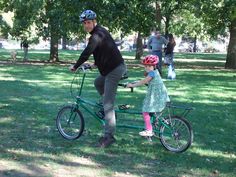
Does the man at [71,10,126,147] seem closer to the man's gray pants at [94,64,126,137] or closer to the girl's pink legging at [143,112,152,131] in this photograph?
the man's gray pants at [94,64,126,137]

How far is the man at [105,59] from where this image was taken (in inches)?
269

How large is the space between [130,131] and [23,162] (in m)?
2.64

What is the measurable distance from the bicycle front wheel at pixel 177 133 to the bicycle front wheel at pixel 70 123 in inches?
52.0

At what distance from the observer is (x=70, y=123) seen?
7684mm

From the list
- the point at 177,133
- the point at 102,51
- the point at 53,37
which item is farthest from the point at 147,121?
the point at 53,37

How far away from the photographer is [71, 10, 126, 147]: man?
684 centimetres

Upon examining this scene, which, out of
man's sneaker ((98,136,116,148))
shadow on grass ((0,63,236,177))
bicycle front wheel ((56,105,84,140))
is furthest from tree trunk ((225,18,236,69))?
man's sneaker ((98,136,116,148))

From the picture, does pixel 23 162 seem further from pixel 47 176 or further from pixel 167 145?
pixel 167 145

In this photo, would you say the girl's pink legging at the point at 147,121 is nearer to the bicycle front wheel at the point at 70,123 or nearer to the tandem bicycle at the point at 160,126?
the tandem bicycle at the point at 160,126

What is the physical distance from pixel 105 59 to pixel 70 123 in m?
1.35

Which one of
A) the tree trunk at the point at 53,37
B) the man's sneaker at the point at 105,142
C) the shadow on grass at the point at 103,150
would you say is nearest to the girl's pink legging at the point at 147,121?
the shadow on grass at the point at 103,150

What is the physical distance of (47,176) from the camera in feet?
18.4

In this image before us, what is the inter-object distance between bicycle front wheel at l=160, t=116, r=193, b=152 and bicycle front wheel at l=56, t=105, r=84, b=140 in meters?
1.32

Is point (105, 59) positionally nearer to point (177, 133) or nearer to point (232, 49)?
point (177, 133)
